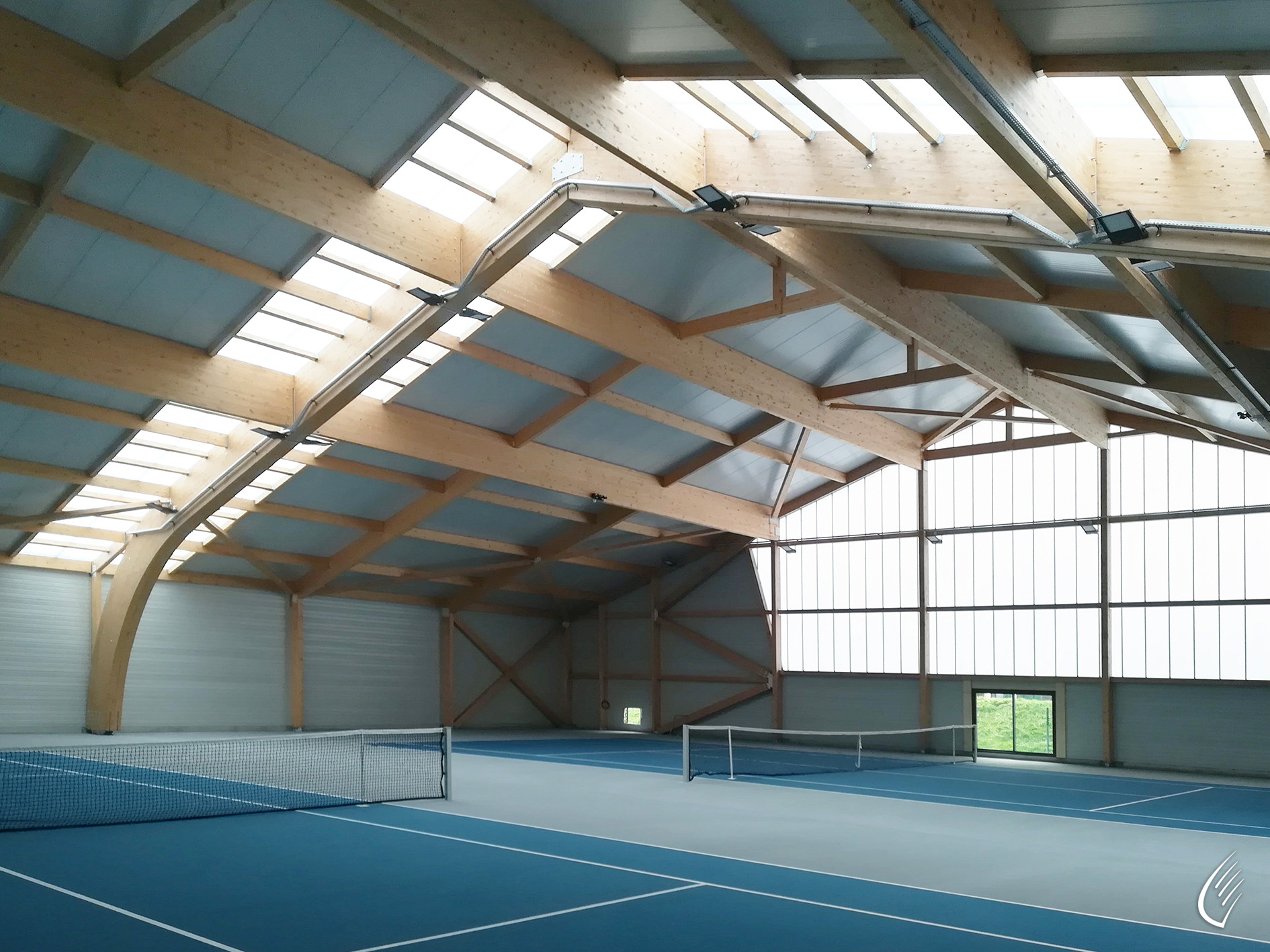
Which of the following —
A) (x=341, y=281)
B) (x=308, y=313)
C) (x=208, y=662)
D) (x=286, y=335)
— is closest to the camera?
(x=341, y=281)

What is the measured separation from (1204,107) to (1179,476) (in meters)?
17.4

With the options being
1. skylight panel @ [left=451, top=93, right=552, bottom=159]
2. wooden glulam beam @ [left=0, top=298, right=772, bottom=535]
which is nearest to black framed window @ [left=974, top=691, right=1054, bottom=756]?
wooden glulam beam @ [left=0, top=298, right=772, bottom=535]

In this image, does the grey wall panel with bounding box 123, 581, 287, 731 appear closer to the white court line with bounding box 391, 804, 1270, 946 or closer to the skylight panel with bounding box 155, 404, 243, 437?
the skylight panel with bounding box 155, 404, 243, 437

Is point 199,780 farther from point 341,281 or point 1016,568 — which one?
point 1016,568

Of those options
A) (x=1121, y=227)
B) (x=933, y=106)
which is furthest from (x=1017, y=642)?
(x=933, y=106)

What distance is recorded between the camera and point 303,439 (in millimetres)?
19828

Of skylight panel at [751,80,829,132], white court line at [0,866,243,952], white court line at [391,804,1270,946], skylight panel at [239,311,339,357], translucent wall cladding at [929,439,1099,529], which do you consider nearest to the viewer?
white court line at [0,866,243,952]

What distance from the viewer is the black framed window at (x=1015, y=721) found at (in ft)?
87.4

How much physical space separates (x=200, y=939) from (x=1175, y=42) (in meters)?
9.10

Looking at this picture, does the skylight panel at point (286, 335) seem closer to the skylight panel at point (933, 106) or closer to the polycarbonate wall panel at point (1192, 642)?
the skylight panel at point (933, 106)

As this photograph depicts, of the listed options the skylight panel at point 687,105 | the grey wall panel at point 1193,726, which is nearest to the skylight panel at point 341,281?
the skylight panel at point 687,105

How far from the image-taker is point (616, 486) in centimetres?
2555

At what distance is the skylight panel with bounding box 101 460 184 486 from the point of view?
22.5 meters

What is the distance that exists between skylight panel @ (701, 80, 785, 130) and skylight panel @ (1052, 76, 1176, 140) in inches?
130
